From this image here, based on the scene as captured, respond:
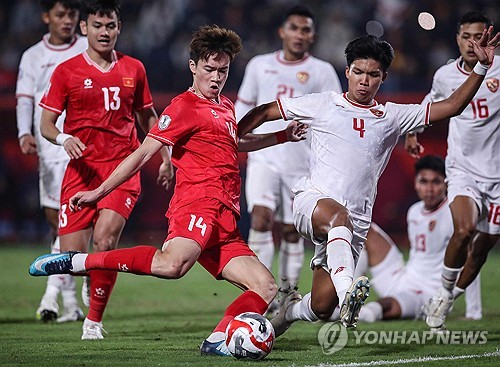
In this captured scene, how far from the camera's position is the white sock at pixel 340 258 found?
6.31 meters

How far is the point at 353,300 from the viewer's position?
6.04m

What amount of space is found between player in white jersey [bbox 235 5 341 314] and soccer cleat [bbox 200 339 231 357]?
148 inches

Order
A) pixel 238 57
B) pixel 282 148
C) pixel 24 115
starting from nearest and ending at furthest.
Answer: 1. pixel 24 115
2. pixel 282 148
3. pixel 238 57

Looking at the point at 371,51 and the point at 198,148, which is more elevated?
the point at 371,51

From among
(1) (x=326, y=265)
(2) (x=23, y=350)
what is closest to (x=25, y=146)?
(2) (x=23, y=350)

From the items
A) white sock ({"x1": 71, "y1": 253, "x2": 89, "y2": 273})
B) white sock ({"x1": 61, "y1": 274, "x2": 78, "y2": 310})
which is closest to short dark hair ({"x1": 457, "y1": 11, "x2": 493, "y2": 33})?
white sock ({"x1": 71, "y1": 253, "x2": 89, "y2": 273})

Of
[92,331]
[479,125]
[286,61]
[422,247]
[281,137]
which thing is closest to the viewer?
[281,137]

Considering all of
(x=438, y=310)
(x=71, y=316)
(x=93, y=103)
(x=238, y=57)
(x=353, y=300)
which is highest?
(x=238, y=57)

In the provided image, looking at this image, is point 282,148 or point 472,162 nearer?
point 472,162

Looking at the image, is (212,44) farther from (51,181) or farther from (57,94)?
(51,181)

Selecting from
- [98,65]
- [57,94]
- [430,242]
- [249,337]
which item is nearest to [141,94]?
[98,65]

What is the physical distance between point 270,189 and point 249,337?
428 cm

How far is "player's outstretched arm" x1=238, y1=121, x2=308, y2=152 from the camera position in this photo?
744cm

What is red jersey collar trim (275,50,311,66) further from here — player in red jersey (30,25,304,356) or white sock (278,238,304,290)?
player in red jersey (30,25,304,356)
